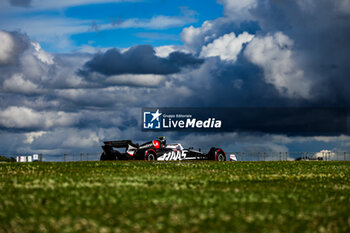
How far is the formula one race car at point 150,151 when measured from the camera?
167ft

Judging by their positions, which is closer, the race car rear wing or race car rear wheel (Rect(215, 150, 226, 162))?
the race car rear wing

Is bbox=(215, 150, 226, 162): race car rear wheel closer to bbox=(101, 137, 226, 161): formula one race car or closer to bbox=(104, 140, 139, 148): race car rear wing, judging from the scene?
Answer: bbox=(101, 137, 226, 161): formula one race car

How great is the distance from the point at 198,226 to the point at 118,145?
43.1m

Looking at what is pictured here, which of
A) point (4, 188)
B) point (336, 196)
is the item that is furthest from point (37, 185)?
point (336, 196)

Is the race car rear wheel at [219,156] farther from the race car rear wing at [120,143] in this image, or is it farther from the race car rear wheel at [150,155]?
the race car rear wing at [120,143]

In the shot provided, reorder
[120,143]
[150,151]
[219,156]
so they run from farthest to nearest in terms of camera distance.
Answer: [219,156]
[120,143]
[150,151]

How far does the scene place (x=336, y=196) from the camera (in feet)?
56.3

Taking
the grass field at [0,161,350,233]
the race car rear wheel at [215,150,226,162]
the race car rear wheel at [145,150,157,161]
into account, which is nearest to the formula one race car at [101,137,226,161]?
the race car rear wheel at [145,150,157,161]

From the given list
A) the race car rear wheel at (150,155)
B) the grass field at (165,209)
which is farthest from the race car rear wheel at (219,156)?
the grass field at (165,209)

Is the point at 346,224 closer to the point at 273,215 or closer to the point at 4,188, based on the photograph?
the point at 273,215

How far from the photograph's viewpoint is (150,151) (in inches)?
1993

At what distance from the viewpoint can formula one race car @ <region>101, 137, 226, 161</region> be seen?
50.9 m

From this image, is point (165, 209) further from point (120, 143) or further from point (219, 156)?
point (219, 156)

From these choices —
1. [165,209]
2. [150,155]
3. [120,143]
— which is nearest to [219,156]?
[150,155]
